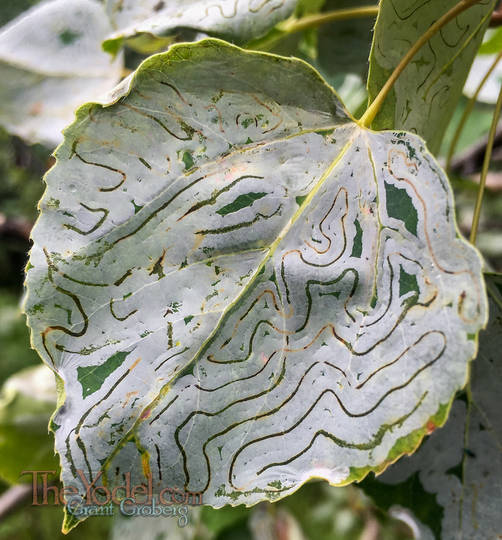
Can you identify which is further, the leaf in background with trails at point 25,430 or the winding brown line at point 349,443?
the leaf in background with trails at point 25,430

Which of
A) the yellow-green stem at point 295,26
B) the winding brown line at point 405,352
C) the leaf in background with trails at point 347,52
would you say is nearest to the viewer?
the winding brown line at point 405,352

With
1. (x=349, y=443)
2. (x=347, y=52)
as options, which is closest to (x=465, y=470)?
(x=349, y=443)

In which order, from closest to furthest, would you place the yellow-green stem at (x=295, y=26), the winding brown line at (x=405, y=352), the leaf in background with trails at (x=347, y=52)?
1. the winding brown line at (x=405, y=352)
2. the yellow-green stem at (x=295, y=26)
3. the leaf in background with trails at (x=347, y=52)

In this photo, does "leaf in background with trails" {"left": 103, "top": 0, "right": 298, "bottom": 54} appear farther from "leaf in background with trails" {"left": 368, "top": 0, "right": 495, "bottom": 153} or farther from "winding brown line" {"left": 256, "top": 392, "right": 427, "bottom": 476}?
"winding brown line" {"left": 256, "top": 392, "right": 427, "bottom": 476}

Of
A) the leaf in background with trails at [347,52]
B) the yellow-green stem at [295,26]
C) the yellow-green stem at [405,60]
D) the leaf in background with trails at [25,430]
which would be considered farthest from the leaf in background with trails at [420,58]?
the leaf in background with trails at [25,430]

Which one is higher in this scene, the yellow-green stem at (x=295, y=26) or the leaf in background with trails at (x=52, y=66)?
the leaf in background with trails at (x=52, y=66)

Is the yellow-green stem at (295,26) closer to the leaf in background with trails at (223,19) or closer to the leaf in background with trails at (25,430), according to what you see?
the leaf in background with trails at (223,19)

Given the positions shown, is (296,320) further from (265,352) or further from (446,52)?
(446,52)

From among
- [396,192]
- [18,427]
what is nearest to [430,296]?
[396,192]
